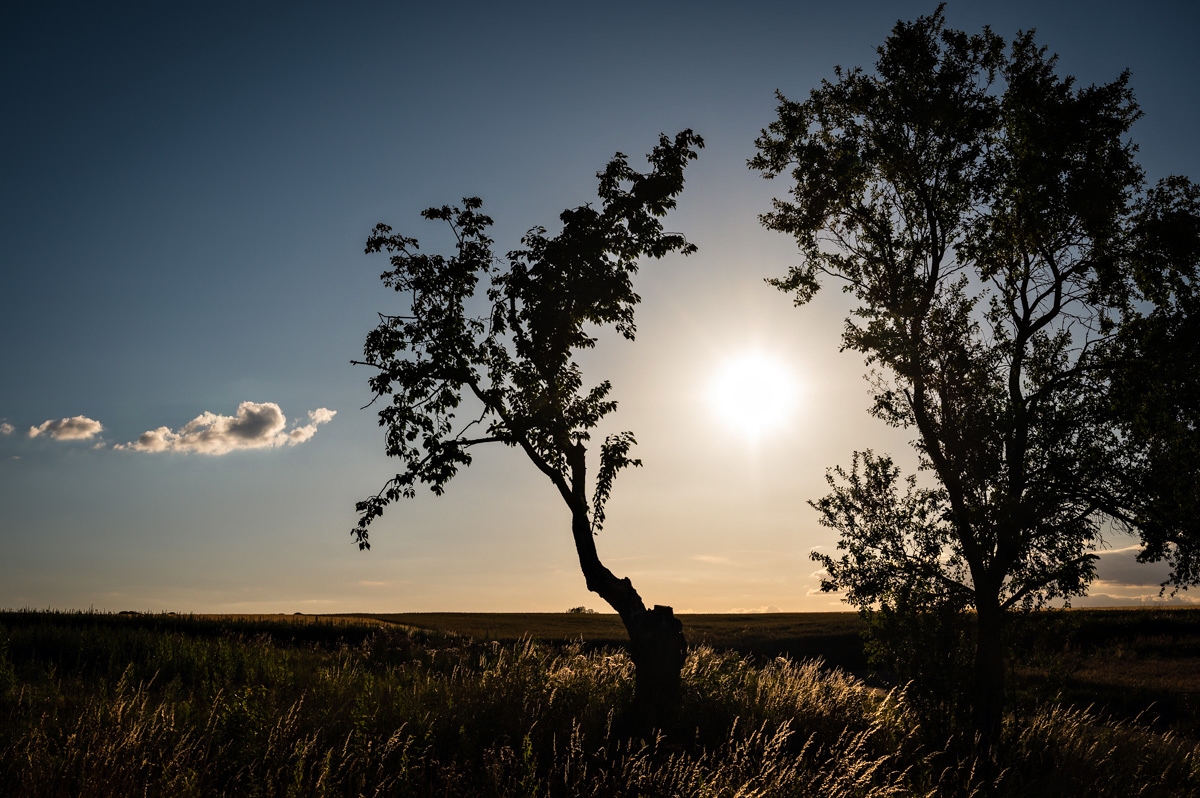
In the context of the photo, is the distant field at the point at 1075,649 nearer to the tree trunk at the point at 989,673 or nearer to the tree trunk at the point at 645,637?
the tree trunk at the point at 989,673

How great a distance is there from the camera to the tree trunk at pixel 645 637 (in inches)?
512

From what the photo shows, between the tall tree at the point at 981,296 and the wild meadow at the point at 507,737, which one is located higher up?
the tall tree at the point at 981,296

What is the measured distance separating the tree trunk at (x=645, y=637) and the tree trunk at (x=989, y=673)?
5244mm

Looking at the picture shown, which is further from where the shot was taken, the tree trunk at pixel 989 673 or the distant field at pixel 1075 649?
the distant field at pixel 1075 649

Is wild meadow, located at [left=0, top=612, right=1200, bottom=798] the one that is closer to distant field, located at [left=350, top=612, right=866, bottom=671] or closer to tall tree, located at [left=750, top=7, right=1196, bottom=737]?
tall tree, located at [left=750, top=7, right=1196, bottom=737]

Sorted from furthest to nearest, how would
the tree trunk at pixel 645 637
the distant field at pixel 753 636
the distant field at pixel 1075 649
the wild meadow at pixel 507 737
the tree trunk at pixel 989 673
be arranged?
1. the distant field at pixel 753 636
2. the distant field at pixel 1075 649
3. the tree trunk at pixel 989 673
4. the tree trunk at pixel 645 637
5. the wild meadow at pixel 507 737

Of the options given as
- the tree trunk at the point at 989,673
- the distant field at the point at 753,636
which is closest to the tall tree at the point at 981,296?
the tree trunk at the point at 989,673

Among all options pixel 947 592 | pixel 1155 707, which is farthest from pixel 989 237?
pixel 1155 707

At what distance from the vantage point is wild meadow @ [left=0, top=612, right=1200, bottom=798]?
27.6ft

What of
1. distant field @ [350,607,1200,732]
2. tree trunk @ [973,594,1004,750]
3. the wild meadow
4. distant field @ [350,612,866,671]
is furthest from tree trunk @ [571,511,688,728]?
distant field @ [350,612,866,671]

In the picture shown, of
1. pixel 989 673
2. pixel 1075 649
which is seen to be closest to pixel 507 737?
pixel 989 673

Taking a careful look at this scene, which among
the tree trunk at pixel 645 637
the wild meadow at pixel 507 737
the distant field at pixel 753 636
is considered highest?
the tree trunk at pixel 645 637

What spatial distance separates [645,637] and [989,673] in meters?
6.44

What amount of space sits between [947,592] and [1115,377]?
5.69m
